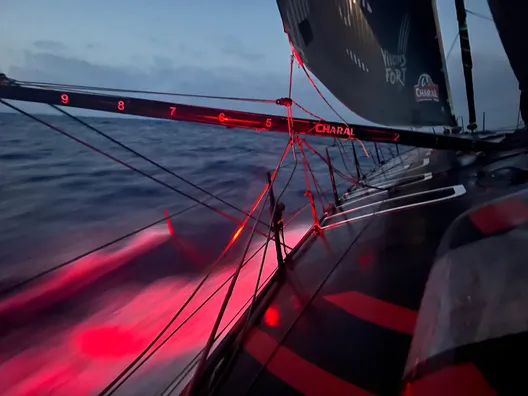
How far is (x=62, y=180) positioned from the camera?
1487 cm

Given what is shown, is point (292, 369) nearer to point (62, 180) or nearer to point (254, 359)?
point (254, 359)

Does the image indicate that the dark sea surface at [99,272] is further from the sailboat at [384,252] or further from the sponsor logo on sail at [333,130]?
the sponsor logo on sail at [333,130]

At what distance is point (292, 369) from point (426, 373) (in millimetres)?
1257

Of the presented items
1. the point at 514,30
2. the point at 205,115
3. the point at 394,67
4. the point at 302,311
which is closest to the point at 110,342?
the point at 302,311

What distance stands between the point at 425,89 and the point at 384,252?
545 cm

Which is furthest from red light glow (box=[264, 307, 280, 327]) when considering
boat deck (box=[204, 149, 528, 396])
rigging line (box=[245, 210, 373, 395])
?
rigging line (box=[245, 210, 373, 395])

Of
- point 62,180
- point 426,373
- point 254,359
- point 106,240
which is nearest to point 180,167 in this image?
point 62,180

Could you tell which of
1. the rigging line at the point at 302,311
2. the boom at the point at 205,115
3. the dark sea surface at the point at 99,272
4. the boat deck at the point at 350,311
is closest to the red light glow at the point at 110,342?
the dark sea surface at the point at 99,272

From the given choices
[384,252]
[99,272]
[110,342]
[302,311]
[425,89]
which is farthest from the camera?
[425,89]

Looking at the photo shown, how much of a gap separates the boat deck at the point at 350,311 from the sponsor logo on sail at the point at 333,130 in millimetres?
1482

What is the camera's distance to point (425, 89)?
7.21 m

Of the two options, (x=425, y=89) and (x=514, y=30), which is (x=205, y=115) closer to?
(x=425, y=89)

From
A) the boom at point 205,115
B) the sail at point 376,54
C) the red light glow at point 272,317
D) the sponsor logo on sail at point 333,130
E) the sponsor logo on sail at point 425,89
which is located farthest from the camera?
the sponsor logo on sail at point 425,89

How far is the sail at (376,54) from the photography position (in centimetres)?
630
